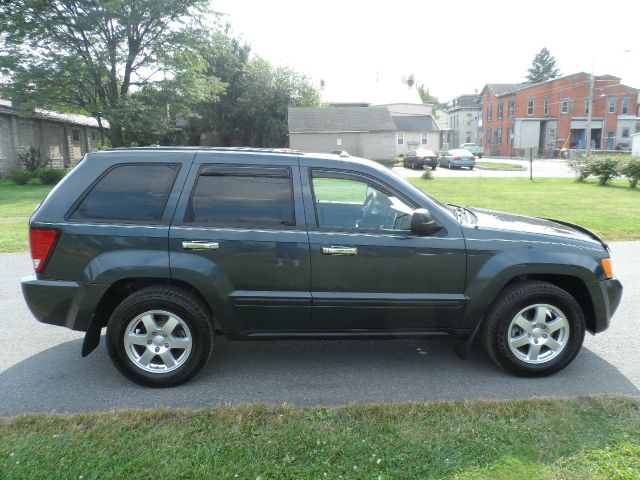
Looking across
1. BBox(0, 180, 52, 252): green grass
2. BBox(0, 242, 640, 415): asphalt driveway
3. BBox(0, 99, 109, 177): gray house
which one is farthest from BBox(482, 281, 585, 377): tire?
BBox(0, 99, 109, 177): gray house

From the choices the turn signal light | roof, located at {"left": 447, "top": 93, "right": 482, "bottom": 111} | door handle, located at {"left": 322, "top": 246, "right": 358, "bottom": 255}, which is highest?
roof, located at {"left": 447, "top": 93, "right": 482, "bottom": 111}

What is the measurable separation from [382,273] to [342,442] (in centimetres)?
134

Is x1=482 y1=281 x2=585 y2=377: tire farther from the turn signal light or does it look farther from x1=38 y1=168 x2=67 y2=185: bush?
x1=38 y1=168 x2=67 y2=185: bush

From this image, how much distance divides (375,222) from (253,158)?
1117 millimetres

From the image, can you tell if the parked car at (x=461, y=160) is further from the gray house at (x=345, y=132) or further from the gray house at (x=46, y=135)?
the gray house at (x=46, y=135)

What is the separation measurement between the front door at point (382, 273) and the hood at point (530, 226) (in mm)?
528

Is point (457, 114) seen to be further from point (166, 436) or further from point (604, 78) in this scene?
point (166, 436)

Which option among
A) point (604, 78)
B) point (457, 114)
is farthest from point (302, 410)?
point (457, 114)

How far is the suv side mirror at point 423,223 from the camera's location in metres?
3.76

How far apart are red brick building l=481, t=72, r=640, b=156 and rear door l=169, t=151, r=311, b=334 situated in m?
58.6

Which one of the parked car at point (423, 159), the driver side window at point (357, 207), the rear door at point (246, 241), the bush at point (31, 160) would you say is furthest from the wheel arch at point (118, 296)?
→ the parked car at point (423, 159)

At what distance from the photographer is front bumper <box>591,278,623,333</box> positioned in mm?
4031

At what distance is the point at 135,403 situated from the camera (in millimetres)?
3629

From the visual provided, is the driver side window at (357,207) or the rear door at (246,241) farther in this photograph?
the driver side window at (357,207)
